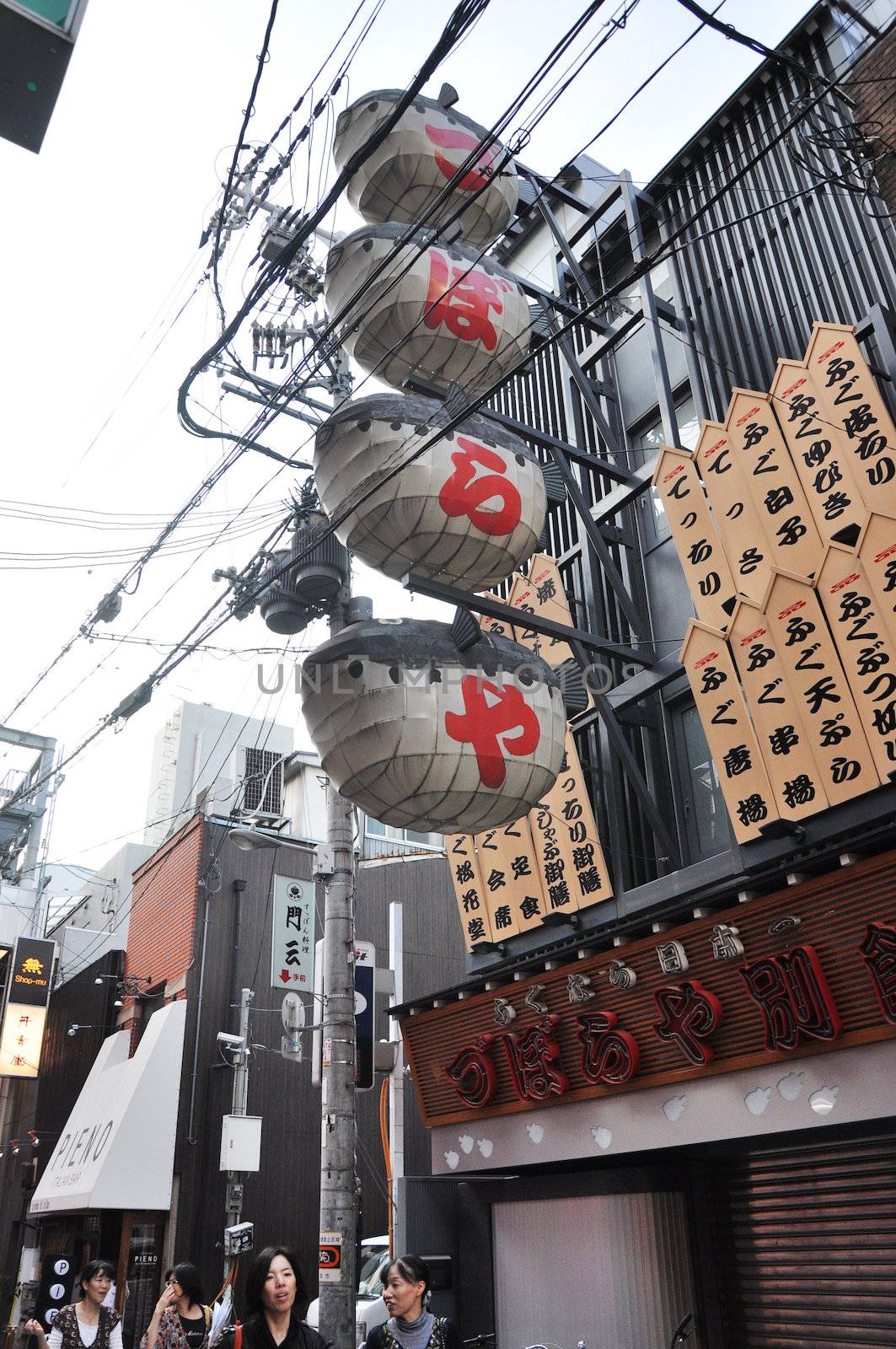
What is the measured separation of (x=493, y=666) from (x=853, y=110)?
330 inches

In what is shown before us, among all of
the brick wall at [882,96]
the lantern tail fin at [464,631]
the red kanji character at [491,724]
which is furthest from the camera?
the brick wall at [882,96]

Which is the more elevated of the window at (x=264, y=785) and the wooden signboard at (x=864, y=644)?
the window at (x=264, y=785)

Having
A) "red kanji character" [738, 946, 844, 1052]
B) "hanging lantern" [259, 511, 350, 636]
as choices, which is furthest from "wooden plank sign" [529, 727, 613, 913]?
"hanging lantern" [259, 511, 350, 636]

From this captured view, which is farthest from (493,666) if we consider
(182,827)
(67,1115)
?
(67,1115)

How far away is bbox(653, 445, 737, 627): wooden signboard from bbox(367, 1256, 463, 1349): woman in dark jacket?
7.45 m

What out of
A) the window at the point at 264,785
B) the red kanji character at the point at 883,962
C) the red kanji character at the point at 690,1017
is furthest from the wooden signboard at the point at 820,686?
the window at the point at 264,785

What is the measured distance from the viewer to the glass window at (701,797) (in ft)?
39.6

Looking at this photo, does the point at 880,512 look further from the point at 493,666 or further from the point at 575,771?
the point at 575,771

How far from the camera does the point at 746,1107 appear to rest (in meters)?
9.75

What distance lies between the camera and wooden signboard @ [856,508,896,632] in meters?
9.11

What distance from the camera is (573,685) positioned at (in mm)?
12391

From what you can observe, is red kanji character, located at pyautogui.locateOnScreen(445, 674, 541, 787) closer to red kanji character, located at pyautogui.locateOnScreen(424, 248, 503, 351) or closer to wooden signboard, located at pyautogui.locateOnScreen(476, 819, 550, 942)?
red kanji character, located at pyautogui.locateOnScreen(424, 248, 503, 351)

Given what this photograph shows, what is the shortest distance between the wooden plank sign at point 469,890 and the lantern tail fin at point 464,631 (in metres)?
6.19

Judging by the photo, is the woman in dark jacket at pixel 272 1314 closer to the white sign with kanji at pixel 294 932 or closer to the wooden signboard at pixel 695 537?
the wooden signboard at pixel 695 537
